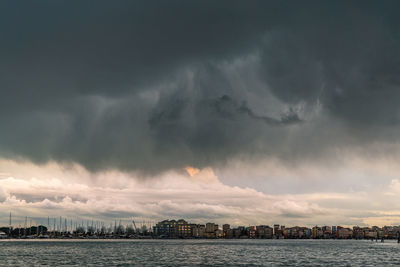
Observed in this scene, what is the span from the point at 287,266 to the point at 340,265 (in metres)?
16.4

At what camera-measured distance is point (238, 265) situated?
382 feet

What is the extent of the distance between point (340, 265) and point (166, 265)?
46601 millimetres

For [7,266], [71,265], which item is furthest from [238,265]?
[7,266]

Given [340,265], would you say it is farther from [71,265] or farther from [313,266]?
[71,265]

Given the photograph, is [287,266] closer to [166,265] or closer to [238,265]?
[238,265]

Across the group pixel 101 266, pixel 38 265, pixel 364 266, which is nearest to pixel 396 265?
pixel 364 266

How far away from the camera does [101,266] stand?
113 m

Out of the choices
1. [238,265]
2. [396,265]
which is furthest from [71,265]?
[396,265]

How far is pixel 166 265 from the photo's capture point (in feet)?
374

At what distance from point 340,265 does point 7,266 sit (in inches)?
3423

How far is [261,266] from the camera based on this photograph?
112125 mm

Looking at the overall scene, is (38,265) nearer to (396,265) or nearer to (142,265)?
(142,265)

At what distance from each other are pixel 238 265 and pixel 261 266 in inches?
279

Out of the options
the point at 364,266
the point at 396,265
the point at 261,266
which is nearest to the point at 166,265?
the point at 261,266
